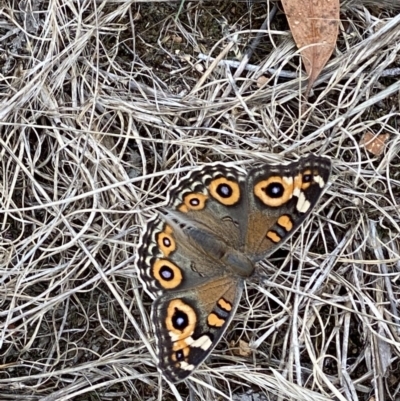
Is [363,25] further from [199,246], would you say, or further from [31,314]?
[31,314]

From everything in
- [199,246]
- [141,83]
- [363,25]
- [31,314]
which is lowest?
[31,314]

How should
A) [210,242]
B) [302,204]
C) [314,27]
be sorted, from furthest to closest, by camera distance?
[314,27] < [210,242] < [302,204]

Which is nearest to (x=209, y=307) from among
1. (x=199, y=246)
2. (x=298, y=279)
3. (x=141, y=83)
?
(x=199, y=246)

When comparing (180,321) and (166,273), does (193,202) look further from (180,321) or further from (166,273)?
(180,321)

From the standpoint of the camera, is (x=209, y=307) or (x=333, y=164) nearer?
(x=209, y=307)

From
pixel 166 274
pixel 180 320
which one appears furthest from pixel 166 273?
pixel 180 320

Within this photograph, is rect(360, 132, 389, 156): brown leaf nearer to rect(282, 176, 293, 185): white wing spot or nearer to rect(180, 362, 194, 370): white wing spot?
rect(282, 176, 293, 185): white wing spot

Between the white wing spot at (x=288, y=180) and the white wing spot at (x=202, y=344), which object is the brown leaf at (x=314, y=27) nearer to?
the white wing spot at (x=288, y=180)
